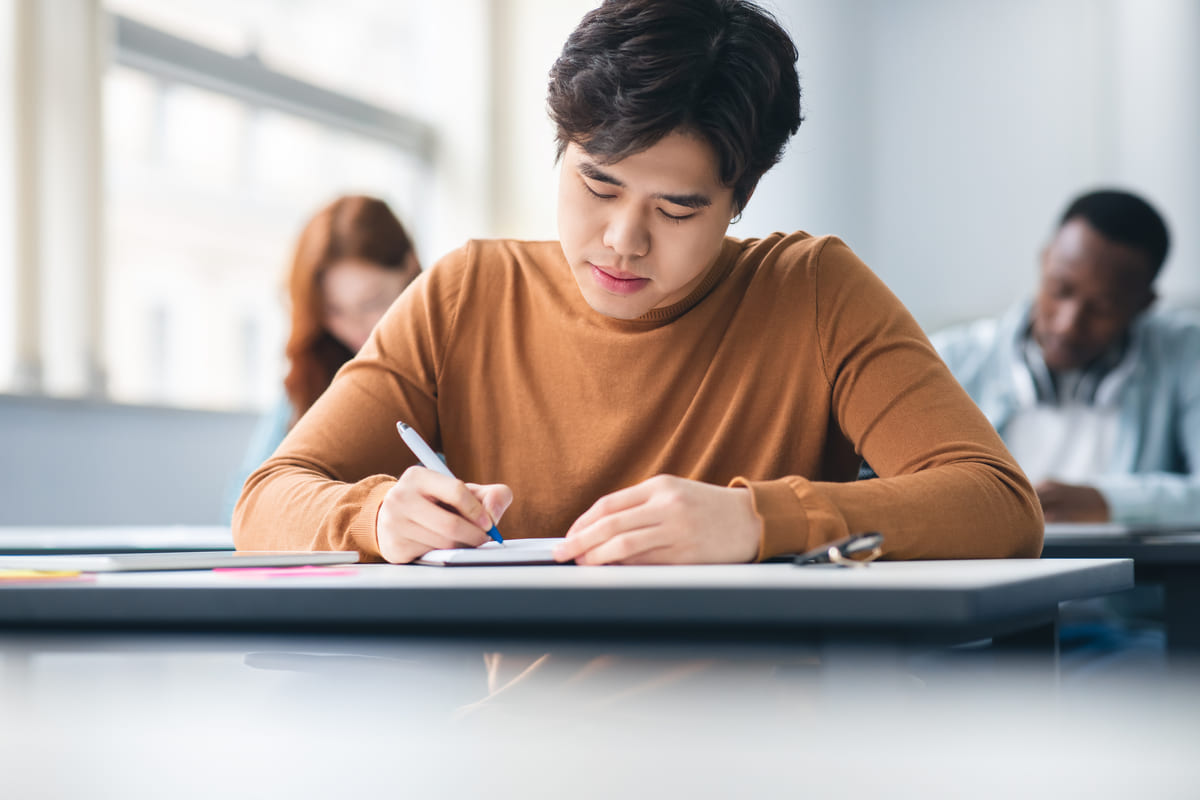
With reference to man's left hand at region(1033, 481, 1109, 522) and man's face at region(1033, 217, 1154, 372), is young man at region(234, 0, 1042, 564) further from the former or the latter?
man's face at region(1033, 217, 1154, 372)

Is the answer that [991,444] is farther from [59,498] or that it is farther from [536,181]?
[536,181]

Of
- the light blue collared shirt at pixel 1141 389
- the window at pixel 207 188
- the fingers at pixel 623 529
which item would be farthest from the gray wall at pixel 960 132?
the fingers at pixel 623 529

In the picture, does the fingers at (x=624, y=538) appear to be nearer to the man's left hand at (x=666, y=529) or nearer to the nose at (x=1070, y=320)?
the man's left hand at (x=666, y=529)

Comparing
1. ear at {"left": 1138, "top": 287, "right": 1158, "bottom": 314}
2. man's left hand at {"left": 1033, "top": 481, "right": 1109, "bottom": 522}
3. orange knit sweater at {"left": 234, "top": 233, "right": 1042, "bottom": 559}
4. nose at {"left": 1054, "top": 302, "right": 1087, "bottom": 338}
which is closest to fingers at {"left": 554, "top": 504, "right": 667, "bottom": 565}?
orange knit sweater at {"left": 234, "top": 233, "right": 1042, "bottom": 559}

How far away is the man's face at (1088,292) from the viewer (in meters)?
2.81

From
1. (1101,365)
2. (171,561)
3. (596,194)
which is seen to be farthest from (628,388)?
(1101,365)

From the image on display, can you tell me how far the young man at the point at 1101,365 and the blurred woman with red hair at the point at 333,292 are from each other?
4.79 ft

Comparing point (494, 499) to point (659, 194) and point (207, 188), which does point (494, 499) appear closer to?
point (659, 194)

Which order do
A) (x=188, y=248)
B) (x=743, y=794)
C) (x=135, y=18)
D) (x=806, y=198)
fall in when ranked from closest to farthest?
1. (x=743, y=794)
2. (x=135, y=18)
3. (x=188, y=248)
4. (x=806, y=198)

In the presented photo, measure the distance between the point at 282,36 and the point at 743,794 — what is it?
12.1 feet

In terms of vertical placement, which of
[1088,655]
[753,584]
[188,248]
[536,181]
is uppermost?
[536,181]

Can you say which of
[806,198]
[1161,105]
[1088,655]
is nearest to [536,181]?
[806,198]

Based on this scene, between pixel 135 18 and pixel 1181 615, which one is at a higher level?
pixel 135 18

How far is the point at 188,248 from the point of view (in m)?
3.63
